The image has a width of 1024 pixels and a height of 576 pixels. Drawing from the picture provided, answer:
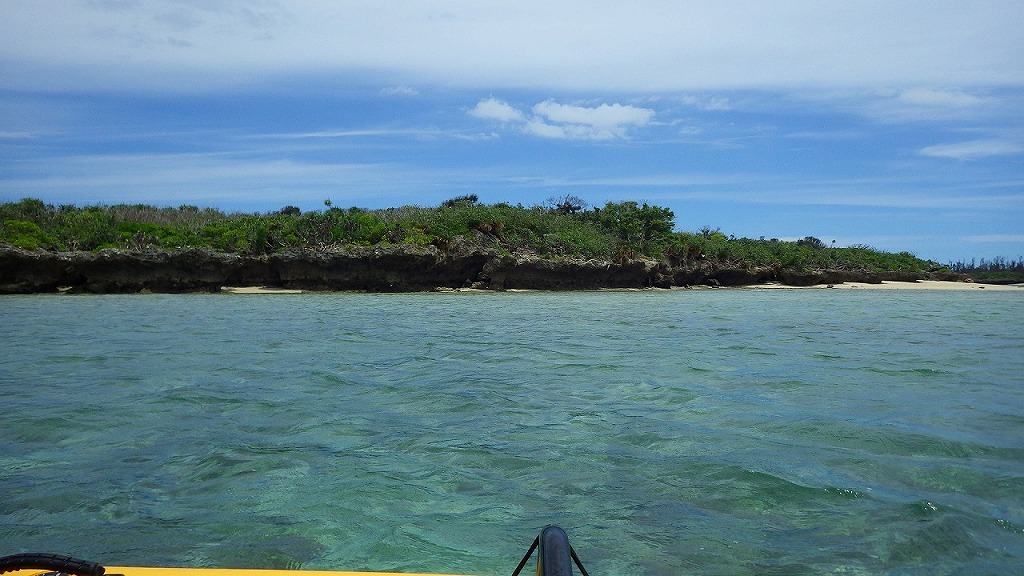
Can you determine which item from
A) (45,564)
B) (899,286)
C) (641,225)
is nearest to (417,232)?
(641,225)

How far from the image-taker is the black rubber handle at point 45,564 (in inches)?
69.7

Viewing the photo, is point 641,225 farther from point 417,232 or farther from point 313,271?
point 313,271

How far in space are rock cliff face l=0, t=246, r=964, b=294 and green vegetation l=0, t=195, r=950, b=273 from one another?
104 cm

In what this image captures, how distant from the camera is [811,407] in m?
6.89

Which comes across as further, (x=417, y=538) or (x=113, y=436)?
(x=113, y=436)

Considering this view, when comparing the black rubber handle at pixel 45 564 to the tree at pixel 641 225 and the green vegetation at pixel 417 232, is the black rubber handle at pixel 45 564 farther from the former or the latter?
the tree at pixel 641 225

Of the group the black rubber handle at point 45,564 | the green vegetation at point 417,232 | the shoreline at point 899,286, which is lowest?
the black rubber handle at point 45,564

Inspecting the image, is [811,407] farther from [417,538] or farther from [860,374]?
[417,538]

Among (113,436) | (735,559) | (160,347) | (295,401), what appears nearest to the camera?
(735,559)

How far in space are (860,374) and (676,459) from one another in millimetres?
5006

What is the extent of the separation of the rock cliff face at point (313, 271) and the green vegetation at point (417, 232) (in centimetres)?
104

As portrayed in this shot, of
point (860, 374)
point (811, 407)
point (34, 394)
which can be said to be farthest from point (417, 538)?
point (860, 374)

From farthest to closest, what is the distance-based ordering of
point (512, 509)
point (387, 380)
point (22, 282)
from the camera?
point (22, 282) → point (387, 380) → point (512, 509)

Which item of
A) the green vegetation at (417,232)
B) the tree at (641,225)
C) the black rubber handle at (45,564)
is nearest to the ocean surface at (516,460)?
the black rubber handle at (45,564)
